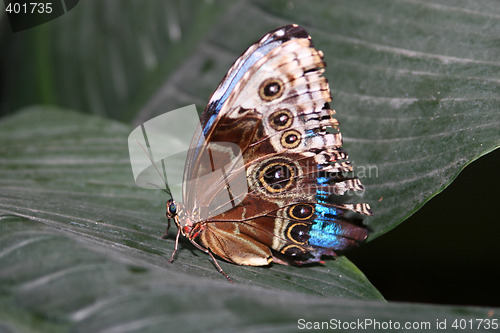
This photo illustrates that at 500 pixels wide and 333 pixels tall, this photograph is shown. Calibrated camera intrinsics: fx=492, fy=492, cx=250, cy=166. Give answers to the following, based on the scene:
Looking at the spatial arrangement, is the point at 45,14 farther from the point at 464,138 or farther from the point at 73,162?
the point at 464,138

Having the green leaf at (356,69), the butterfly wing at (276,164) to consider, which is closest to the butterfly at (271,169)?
the butterfly wing at (276,164)

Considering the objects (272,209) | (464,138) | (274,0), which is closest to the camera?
(464,138)

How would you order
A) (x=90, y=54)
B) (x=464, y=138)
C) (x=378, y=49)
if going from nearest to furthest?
(x=464, y=138), (x=378, y=49), (x=90, y=54)

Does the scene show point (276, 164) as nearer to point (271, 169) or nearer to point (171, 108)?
point (271, 169)

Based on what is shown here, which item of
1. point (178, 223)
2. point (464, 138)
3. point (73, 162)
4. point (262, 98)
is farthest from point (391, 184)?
point (73, 162)

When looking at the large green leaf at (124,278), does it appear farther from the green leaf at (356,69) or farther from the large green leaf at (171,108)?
the green leaf at (356,69)
